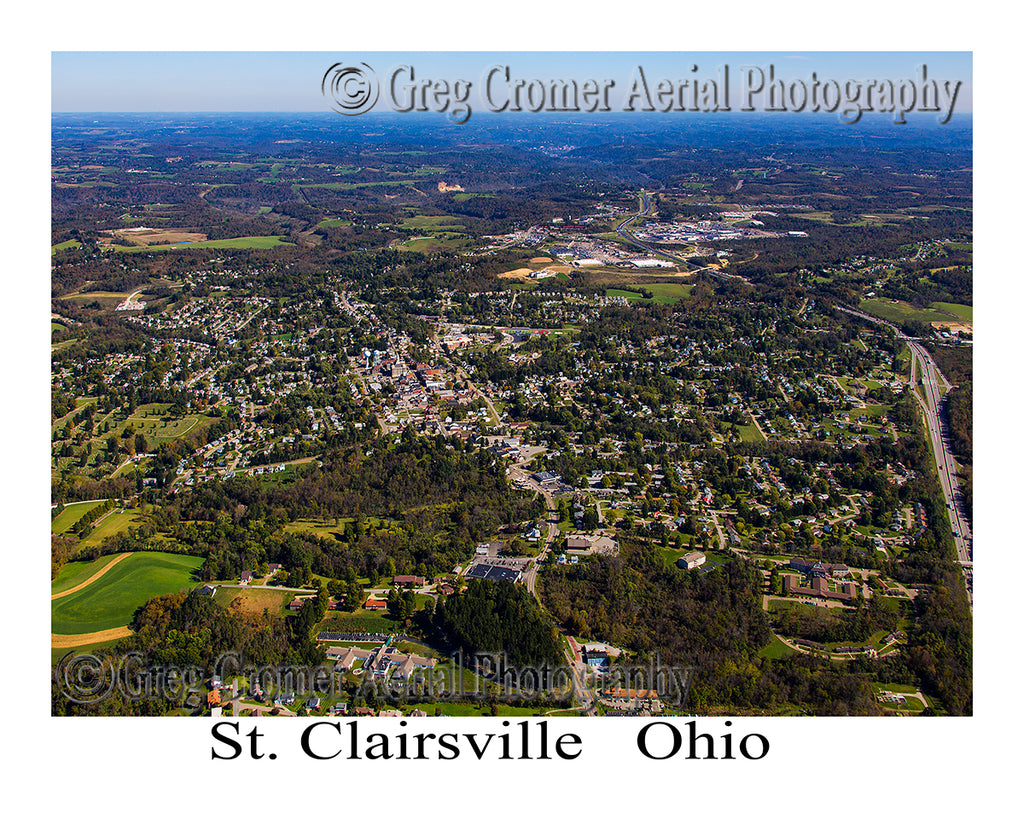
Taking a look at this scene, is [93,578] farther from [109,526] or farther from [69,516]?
[69,516]

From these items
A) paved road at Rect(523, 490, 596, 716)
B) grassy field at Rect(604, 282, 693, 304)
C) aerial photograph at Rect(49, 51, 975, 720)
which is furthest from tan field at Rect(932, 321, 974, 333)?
paved road at Rect(523, 490, 596, 716)

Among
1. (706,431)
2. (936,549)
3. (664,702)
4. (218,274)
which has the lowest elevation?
(664,702)

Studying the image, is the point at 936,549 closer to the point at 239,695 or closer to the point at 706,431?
the point at 706,431

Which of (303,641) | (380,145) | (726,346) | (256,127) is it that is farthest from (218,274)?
(256,127)

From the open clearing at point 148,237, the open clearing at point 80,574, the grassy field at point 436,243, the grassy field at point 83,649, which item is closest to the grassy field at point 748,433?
the open clearing at point 80,574

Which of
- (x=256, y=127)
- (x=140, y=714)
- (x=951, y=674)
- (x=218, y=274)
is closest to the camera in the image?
(x=140, y=714)

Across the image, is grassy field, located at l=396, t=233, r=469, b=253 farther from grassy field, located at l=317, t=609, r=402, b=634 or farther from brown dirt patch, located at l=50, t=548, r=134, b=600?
grassy field, located at l=317, t=609, r=402, b=634

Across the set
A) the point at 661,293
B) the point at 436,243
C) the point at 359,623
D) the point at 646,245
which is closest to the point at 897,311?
the point at 661,293

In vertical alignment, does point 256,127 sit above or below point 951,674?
above
